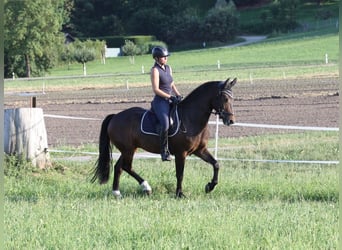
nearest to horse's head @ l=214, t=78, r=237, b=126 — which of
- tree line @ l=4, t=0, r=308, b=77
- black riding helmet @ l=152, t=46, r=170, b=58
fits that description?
black riding helmet @ l=152, t=46, r=170, b=58

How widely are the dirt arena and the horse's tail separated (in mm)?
3112

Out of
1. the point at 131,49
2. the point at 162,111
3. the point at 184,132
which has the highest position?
the point at 162,111

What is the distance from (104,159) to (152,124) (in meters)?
1.11

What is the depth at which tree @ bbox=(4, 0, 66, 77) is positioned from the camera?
65.9 m

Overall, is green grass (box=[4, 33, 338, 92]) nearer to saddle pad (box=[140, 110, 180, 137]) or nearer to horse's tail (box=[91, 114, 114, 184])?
A: horse's tail (box=[91, 114, 114, 184])

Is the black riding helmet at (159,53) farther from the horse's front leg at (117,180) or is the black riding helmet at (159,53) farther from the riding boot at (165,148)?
the horse's front leg at (117,180)

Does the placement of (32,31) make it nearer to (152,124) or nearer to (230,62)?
(230,62)

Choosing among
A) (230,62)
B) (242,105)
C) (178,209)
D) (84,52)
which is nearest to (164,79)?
(178,209)

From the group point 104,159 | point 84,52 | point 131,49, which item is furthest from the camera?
point 131,49

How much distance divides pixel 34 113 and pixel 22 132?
0.41m

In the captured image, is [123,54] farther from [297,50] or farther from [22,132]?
[22,132]

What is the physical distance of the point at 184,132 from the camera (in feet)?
38.1

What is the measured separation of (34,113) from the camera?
1388 cm

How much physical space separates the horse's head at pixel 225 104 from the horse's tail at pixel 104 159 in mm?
1971
